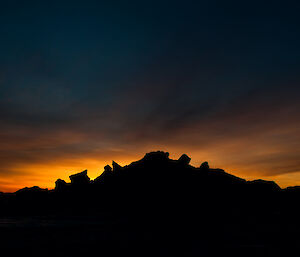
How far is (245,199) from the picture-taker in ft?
235

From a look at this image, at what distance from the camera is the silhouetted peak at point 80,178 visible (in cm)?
6525

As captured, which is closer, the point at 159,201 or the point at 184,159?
the point at 159,201

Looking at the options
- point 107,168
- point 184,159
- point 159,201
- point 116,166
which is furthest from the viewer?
point 107,168

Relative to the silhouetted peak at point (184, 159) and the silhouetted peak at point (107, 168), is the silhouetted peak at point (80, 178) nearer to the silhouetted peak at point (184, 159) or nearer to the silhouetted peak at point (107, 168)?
the silhouetted peak at point (107, 168)

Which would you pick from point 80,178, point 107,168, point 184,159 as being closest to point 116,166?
point 107,168

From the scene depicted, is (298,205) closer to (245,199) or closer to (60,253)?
(245,199)

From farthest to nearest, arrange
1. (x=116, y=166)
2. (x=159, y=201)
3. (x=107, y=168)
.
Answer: (x=107, y=168) → (x=116, y=166) → (x=159, y=201)

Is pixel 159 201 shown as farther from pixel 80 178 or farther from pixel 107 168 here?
pixel 80 178

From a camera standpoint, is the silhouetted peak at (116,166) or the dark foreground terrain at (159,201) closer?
the dark foreground terrain at (159,201)

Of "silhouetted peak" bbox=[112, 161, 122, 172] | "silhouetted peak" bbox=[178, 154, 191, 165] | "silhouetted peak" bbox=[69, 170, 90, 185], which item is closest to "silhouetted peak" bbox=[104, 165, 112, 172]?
"silhouetted peak" bbox=[112, 161, 122, 172]

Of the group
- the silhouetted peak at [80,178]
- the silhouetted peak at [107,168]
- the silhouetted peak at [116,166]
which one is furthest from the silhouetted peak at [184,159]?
the silhouetted peak at [80,178]

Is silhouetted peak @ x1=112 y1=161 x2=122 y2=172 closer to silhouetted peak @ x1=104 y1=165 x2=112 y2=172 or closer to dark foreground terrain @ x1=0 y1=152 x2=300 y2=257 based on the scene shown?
dark foreground terrain @ x1=0 y1=152 x2=300 y2=257

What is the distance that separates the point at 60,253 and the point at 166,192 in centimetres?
4072

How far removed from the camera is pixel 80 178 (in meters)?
65.5
